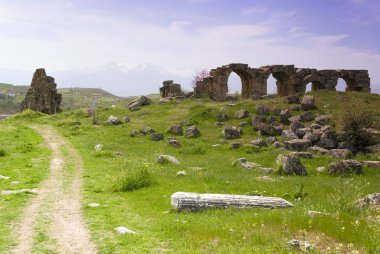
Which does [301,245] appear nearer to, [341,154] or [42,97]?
[341,154]

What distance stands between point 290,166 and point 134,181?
30.3 ft

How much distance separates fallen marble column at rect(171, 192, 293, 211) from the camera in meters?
13.6

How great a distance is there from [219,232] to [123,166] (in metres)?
12.2

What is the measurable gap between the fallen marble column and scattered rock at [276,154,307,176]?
9252mm

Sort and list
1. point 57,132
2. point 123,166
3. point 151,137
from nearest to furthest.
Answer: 1. point 123,166
2. point 151,137
3. point 57,132

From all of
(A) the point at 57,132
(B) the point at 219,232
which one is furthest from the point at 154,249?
(A) the point at 57,132

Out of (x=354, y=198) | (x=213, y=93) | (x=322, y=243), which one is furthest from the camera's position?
(x=213, y=93)

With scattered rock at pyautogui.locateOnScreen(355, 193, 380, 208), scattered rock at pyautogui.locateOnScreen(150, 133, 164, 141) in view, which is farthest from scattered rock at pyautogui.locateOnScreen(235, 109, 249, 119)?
scattered rock at pyautogui.locateOnScreen(355, 193, 380, 208)

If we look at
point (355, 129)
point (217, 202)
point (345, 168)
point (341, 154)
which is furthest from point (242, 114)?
point (217, 202)

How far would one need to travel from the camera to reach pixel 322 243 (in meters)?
10.2

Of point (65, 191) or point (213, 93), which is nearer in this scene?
point (65, 191)

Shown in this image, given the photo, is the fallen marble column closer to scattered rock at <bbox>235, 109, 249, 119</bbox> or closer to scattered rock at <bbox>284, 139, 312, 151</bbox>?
scattered rock at <bbox>284, 139, 312, 151</bbox>

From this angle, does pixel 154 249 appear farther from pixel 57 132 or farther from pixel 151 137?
pixel 57 132

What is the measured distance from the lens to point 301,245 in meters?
9.60
